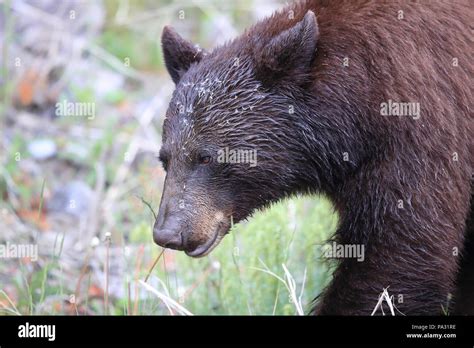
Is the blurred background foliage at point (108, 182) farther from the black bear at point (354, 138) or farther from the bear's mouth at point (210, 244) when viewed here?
the black bear at point (354, 138)

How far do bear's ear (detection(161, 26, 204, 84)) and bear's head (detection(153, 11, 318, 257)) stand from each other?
0.91 feet

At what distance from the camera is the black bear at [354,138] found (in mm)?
5910

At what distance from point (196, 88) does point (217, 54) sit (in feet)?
1.09

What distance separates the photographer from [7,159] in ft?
32.0

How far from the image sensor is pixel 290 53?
19.6 feet

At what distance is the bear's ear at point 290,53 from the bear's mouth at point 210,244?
957 mm

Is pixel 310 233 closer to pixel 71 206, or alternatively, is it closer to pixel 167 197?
pixel 167 197

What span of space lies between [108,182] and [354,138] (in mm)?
4698

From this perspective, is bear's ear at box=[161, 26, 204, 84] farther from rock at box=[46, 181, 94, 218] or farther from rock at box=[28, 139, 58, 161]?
rock at box=[28, 139, 58, 161]

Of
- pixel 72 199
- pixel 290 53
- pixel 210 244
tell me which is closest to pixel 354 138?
pixel 290 53

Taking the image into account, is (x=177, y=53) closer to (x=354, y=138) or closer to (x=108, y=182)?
(x=354, y=138)

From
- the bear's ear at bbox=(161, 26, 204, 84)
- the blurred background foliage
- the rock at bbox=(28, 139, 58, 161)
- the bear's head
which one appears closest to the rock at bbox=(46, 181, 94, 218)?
the blurred background foliage

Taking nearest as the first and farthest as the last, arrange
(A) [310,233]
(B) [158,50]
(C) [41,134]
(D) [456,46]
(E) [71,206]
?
(D) [456,46], (A) [310,233], (E) [71,206], (C) [41,134], (B) [158,50]
